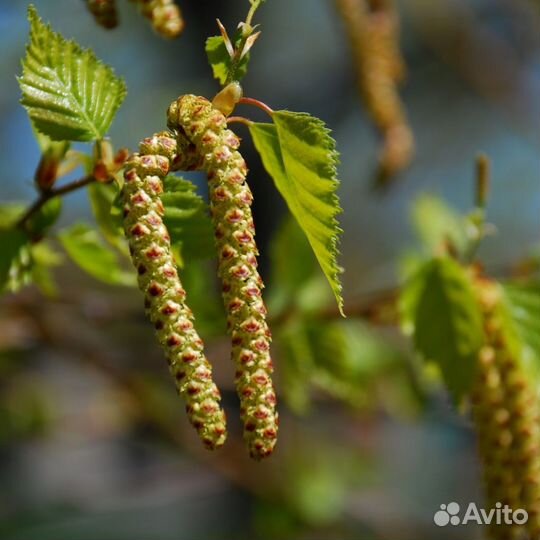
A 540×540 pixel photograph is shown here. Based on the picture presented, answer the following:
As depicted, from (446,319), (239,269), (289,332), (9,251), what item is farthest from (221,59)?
(289,332)

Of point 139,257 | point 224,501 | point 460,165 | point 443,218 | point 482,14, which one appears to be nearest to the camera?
point 139,257

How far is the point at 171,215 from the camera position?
0.79m

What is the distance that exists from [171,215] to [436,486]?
422 cm

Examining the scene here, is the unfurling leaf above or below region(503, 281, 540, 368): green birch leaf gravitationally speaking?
above

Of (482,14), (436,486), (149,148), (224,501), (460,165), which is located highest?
(149,148)

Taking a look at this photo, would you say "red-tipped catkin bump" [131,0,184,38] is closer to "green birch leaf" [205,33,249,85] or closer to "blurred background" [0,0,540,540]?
"green birch leaf" [205,33,249,85]

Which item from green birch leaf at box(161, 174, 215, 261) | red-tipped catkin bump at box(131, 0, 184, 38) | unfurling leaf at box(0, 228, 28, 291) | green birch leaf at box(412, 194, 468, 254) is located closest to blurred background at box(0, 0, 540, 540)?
green birch leaf at box(412, 194, 468, 254)

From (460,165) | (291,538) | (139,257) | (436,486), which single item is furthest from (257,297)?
(436,486)

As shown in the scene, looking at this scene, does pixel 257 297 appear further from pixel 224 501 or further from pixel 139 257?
pixel 224 501

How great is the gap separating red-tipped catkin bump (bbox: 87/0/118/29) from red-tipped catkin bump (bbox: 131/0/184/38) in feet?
0.12

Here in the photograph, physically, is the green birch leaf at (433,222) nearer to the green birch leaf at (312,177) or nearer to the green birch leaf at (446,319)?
the green birch leaf at (446,319)

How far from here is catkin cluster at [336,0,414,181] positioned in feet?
4.84

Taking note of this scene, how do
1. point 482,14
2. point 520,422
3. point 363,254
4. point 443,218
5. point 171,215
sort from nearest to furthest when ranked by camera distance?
1. point 171,215
2. point 520,422
3. point 443,218
4. point 482,14
5. point 363,254

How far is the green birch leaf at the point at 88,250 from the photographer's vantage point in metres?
0.95
